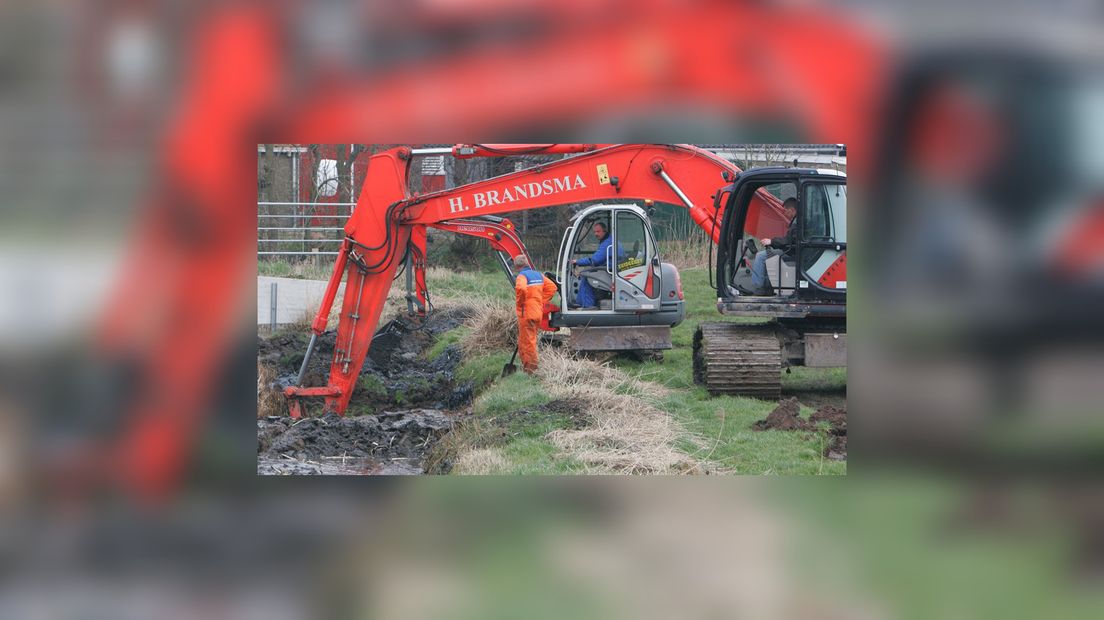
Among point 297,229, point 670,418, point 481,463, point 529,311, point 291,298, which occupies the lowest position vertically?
point 481,463

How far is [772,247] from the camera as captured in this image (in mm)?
8039

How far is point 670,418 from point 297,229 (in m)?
5.51

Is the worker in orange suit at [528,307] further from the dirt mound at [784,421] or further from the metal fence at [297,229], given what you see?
the metal fence at [297,229]

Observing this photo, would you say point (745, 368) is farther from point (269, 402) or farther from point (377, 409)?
point (269, 402)

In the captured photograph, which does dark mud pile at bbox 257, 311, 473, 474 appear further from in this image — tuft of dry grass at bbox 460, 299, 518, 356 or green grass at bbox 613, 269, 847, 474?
green grass at bbox 613, 269, 847, 474

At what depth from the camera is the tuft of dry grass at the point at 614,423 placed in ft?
17.9

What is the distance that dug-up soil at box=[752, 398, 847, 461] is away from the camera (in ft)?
21.4

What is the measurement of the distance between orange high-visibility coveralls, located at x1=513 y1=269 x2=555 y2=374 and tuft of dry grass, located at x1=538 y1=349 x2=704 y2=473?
5.5 inches

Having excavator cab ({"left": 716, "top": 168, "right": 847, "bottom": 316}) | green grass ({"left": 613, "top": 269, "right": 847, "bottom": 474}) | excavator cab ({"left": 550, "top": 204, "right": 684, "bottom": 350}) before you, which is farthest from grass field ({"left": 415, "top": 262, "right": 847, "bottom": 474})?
excavator cab ({"left": 716, "top": 168, "right": 847, "bottom": 316})

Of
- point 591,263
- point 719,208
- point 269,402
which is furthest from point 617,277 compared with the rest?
point 269,402

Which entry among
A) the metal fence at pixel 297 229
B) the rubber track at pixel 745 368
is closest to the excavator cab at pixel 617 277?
the rubber track at pixel 745 368
